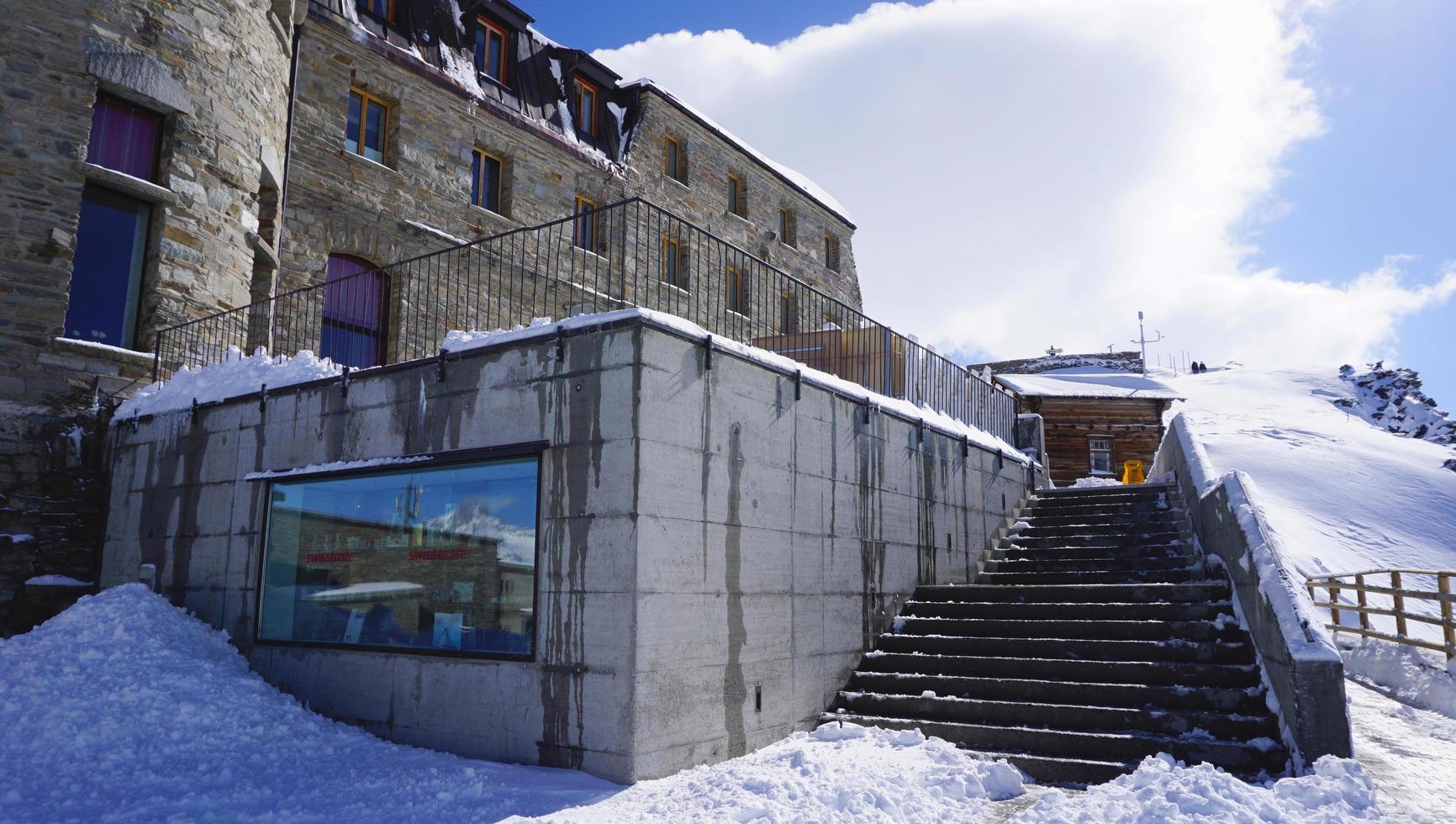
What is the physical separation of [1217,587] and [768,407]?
488cm

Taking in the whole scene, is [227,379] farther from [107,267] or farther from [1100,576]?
[1100,576]

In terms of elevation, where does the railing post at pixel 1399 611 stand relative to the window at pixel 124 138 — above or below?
below

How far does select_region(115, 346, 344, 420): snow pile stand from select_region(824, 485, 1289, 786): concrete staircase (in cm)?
632

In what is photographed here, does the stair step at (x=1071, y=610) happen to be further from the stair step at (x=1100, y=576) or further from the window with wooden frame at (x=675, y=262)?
the window with wooden frame at (x=675, y=262)

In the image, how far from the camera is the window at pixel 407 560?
24.1 feet

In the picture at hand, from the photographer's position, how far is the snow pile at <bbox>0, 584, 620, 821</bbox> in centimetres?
598

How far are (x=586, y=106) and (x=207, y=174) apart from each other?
9758 mm

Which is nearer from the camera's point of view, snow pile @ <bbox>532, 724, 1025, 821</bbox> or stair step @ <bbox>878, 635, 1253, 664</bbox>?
snow pile @ <bbox>532, 724, 1025, 821</bbox>

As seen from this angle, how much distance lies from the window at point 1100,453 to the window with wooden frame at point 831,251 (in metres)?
11.1

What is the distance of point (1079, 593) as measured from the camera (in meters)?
9.96

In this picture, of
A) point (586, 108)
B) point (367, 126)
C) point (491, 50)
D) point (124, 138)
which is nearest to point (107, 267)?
point (124, 138)

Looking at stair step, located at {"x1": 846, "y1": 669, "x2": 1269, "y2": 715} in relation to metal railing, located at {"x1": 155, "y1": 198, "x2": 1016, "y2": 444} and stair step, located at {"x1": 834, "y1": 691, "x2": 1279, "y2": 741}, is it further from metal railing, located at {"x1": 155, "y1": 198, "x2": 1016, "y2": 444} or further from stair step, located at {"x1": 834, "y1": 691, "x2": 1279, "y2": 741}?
metal railing, located at {"x1": 155, "y1": 198, "x2": 1016, "y2": 444}

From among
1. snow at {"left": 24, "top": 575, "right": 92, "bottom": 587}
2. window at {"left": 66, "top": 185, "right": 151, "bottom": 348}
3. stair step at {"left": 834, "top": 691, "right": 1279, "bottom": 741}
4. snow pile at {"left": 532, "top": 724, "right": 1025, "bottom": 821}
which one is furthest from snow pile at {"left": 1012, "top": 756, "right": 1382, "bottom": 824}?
window at {"left": 66, "top": 185, "right": 151, "bottom": 348}

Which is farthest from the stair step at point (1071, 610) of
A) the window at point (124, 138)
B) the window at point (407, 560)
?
the window at point (124, 138)
